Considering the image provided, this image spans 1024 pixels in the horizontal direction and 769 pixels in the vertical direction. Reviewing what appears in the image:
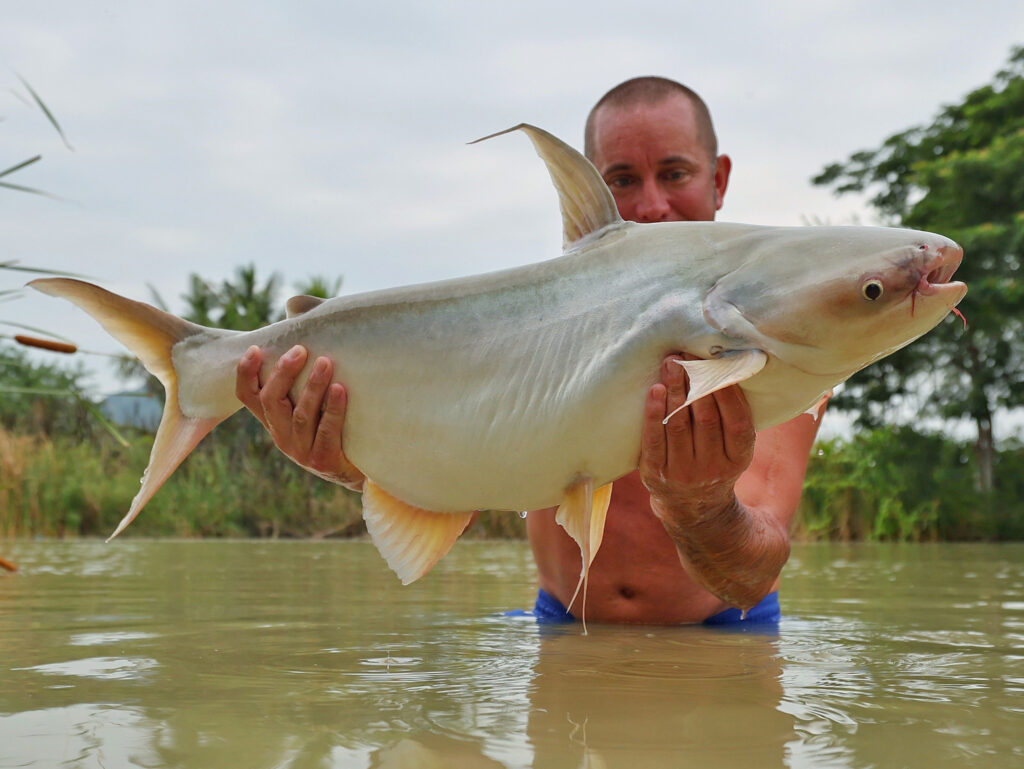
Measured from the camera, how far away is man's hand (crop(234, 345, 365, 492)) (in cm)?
224

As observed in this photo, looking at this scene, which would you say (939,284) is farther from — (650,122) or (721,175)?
(721,175)

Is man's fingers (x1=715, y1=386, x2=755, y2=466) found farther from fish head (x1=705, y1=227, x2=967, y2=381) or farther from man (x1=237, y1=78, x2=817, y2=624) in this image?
fish head (x1=705, y1=227, x2=967, y2=381)

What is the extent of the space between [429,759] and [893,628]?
80.0 inches

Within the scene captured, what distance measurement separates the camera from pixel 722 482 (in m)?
2.19

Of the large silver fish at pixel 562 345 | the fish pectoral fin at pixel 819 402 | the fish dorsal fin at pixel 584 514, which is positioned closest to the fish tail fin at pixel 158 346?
the large silver fish at pixel 562 345

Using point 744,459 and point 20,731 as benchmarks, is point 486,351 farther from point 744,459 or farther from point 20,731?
point 20,731

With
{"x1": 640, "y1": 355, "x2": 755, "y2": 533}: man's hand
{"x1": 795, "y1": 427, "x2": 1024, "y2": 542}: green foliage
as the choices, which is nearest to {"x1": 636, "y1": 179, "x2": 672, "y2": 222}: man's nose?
{"x1": 640, "y1": 355, "x2": 755, "y2": 533}: man's hand

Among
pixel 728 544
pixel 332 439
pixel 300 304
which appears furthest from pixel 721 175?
pixel 332 439

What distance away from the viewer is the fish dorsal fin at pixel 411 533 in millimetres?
2217

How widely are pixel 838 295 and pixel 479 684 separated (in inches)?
37.9

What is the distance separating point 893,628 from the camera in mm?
3021

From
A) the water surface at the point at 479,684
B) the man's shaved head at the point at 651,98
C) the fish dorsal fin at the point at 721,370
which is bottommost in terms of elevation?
the water surface at the point at 479,684

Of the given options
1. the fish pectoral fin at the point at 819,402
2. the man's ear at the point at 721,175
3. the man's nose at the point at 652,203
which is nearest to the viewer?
the fish pectoral fin at the point at 819,402

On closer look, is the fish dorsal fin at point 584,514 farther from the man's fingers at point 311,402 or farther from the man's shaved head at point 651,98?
the man's shaved head at point 651,98
